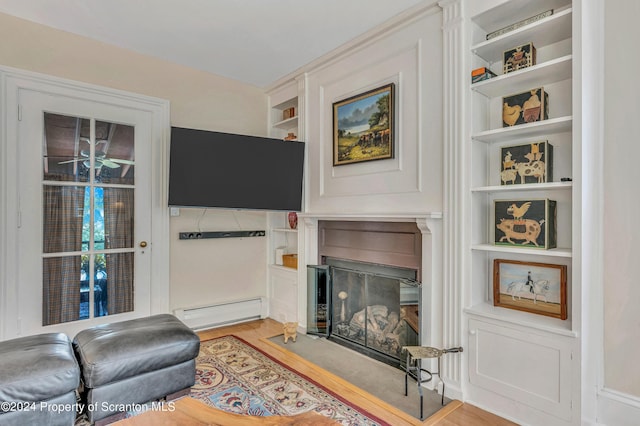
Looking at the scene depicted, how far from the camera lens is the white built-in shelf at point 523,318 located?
180 cm

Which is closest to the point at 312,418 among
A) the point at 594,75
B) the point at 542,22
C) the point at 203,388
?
the point at 203,388

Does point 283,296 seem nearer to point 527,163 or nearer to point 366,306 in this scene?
point 366,306

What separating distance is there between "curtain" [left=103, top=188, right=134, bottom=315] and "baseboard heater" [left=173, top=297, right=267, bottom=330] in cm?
48

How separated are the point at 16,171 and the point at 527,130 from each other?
3.51 metres

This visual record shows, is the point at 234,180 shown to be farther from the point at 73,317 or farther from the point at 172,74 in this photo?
the point at 73,317

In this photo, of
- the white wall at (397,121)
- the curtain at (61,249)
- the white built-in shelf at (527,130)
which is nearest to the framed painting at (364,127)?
the white wall at (397,121)

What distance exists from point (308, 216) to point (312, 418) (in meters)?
2.06

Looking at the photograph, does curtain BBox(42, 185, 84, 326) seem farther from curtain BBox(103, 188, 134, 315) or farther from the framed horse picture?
the framed horse picture

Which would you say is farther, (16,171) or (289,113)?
(289,113)

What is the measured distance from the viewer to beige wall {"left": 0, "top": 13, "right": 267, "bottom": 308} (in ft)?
8.89

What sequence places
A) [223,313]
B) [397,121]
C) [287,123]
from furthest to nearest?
[287,123]
[223,313]
[397,121]

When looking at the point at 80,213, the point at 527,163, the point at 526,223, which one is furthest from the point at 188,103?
the point at 526,223

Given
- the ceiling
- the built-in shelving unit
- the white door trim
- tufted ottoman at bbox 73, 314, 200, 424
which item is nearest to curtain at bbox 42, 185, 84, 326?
the white door trim

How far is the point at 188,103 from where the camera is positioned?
135 inches
